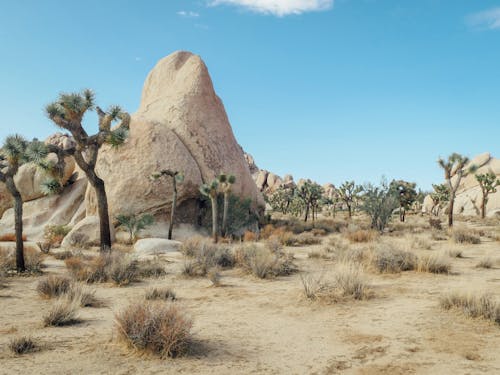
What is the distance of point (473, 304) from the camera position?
6508mm

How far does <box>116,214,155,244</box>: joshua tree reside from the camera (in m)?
23.6

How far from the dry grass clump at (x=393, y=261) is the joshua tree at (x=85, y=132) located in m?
10.9

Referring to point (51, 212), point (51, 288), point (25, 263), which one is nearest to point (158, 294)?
point (51, 288)

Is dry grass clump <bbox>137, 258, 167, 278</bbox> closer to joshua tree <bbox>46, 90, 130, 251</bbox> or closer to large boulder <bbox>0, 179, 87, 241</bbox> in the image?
joshua tree <bbox>46, 90, 130, 251</bbox>

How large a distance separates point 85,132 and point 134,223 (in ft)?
26.3

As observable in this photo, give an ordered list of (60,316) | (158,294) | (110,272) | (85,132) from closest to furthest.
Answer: (60,316) → (158,294) → (110,272) → (85,132)

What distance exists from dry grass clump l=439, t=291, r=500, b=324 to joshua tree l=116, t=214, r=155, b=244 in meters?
19.3

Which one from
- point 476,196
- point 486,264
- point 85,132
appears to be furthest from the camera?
point 476,196

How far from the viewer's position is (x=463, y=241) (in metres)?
18.5

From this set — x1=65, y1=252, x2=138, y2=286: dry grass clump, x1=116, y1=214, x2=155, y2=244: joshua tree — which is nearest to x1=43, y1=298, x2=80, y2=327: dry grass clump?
x1=65, y1=252, x2=138, y2=286: dry grass clump

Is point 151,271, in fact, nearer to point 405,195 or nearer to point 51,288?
point 51,288

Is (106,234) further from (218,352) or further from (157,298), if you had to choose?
(218,352)

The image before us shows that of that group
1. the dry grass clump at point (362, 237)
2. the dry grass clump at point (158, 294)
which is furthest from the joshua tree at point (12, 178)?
the dry grass clump at point (362, 237)

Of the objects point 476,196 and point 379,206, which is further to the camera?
point 476,196
